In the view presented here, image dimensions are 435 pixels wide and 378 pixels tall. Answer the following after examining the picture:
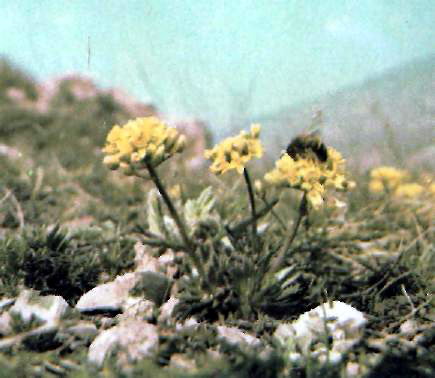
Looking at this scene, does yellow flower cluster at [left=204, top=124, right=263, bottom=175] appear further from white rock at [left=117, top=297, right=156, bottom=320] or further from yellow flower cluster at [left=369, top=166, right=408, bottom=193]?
yellow flower cluster at [left=369, top=166, right=408, bottom=193]

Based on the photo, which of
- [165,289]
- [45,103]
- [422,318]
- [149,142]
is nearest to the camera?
[149,142]

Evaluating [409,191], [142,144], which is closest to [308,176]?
[142,144]

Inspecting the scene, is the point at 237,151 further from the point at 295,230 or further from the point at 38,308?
the point at 38,308

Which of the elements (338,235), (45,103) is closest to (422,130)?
(338,235)

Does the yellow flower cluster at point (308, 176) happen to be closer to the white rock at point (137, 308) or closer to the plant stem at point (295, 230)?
the plant stem at point (295, 230)

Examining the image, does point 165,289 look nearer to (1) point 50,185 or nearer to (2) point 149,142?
(2) point 149,142

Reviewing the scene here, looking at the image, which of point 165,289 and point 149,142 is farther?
point 165,289

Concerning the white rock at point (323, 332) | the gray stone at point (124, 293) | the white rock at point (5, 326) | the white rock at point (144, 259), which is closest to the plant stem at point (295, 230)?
the white rock at point (323, 332)
